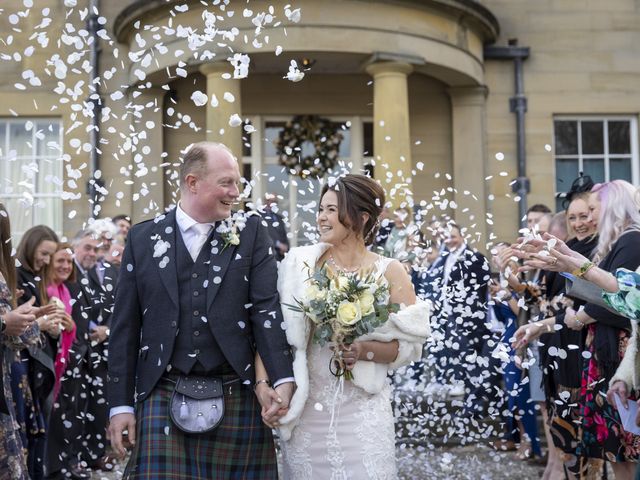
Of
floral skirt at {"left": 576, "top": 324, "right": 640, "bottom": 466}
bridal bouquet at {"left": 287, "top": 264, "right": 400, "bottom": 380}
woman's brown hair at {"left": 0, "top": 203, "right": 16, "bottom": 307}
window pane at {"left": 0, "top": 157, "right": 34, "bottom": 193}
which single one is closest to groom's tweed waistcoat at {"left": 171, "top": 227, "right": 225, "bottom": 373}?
bridal bouquet at {"left": 287, "top": 264, "right": 400, "bottom": 380}

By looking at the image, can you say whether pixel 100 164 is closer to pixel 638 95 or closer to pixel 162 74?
pixel 162 74

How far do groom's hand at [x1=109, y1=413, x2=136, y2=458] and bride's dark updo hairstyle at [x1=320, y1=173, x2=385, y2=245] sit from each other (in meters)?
→ 1.40

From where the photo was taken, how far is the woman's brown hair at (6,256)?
5.10m

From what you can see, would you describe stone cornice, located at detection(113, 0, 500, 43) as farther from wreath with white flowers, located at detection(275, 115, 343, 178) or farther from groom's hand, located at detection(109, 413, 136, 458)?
groom's hand, located at detection(109, 413, 136, 458)

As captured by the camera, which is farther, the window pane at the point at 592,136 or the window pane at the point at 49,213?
the window pane at the point at 592,136

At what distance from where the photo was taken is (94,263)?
830cm

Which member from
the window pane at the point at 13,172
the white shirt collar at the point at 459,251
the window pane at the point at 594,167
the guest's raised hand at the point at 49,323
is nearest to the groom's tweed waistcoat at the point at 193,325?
the guest's raised hand at the point at 49,323

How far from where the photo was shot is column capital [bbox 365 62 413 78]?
12883 mm

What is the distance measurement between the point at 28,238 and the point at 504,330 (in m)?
4.40

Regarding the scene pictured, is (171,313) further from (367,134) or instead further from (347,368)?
(367,134)

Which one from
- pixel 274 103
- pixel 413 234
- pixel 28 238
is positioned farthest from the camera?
pixel 274 103

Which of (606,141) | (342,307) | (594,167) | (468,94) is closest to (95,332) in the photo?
(342,307)

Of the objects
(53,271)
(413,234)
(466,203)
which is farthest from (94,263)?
(466,203)

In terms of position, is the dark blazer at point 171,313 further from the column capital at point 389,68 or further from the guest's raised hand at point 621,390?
the column capital at point 389,68
